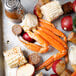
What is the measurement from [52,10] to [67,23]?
6.0 inches

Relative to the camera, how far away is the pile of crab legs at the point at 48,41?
125 cm

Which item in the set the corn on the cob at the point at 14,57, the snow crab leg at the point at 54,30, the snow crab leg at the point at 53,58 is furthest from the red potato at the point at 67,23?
the corn on the cob at the point at 14,57

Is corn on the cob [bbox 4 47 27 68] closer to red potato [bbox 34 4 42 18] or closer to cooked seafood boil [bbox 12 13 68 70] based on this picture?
cooked seafood boil [bbox 12 13 68 70]

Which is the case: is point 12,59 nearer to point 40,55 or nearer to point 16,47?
point 16,47

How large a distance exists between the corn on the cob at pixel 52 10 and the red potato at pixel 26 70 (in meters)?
0.40

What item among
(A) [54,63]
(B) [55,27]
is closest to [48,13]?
(B) [55,27]

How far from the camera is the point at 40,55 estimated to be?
51.0 inches

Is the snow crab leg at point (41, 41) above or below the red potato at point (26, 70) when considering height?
above

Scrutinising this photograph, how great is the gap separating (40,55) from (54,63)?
5.6 inches

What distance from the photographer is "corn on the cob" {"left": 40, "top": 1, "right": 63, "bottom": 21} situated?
4.17 ft

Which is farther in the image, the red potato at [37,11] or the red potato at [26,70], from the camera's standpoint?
the red potato at [37,11]

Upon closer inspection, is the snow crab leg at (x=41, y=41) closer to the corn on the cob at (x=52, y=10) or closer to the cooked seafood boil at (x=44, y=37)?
the cooked seafood boil at (x=44, y=37)

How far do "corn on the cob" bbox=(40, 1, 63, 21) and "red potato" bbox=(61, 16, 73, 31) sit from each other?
6 centimetres

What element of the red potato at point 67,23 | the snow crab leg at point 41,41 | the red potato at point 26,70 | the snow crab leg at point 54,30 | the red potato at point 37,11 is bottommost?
the red potato at point 26,70
